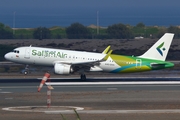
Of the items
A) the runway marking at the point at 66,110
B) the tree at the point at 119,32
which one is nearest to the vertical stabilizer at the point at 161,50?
the runway marking at the point at 66,110

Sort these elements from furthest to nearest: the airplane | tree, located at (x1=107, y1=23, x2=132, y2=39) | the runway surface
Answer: tree, located at (x1=107, y1=23, x2=132, y2=39) < the airplane < the runway surface

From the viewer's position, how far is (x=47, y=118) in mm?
24547

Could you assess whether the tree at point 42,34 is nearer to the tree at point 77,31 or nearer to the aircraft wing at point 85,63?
the tree at point 77,31

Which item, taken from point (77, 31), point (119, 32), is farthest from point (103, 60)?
point (77, 31)

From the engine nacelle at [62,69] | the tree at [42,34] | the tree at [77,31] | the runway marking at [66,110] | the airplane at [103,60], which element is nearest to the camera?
the runway marking at [66,110]

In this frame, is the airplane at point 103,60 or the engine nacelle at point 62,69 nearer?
the engine nacelle at point 62,69

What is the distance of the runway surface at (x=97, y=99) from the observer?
84.0 feet

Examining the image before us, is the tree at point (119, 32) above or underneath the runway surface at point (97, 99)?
above

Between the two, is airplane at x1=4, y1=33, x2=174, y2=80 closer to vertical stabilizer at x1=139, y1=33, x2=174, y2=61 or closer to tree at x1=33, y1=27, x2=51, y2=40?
vertical stabilizer at x1=139, y1=33, x2=174, y2=61

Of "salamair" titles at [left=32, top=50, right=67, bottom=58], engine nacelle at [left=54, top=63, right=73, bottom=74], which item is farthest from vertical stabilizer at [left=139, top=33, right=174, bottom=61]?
"salamair" titles at [left=32, top=50, right=67, bottom=58]

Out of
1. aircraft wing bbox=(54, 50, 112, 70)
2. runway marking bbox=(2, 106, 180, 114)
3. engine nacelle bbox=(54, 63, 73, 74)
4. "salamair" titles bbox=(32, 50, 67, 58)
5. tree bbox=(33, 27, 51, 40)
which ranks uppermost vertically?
tree bbox=(33, 27, 51, 40)

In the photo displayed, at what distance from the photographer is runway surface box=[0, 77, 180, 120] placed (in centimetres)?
2559

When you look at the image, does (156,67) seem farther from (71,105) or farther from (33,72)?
(71,105)

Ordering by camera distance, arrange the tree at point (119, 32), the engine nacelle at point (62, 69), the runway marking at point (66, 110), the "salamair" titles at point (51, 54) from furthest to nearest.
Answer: the tree at point (119, 32) → the "salamair" titles at point (51, 54) → the engine nacelle at point (62, 69) → the runway marking at point (66, 110)
